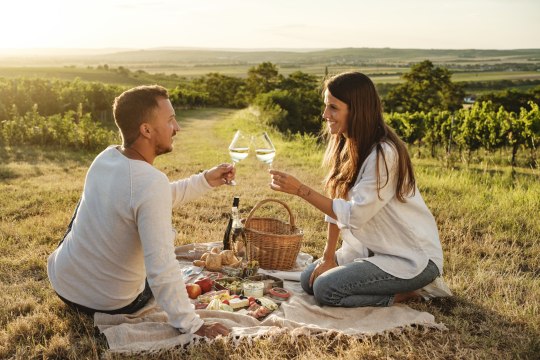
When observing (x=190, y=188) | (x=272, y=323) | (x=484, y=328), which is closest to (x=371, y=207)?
(x=272, y=323)

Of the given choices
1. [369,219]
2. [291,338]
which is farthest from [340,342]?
[369,219]

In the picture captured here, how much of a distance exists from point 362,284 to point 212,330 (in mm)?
1220

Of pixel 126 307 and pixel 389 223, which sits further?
pixel 389 223

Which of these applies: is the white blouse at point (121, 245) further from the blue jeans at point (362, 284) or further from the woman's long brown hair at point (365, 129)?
the woman's long brown hair at point (365, 129)

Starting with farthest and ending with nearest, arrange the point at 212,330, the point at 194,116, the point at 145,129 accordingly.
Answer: the point at 194,116
the point at 212,330
the point at 145,129

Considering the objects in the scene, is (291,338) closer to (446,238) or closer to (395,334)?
(395,334)

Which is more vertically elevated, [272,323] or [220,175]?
[220,175]

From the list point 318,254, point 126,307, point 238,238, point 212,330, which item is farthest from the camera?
point 318,254

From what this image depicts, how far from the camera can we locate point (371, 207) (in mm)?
3625

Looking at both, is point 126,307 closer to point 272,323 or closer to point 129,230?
point 129,230

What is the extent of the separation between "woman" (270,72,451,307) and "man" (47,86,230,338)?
0.94 m

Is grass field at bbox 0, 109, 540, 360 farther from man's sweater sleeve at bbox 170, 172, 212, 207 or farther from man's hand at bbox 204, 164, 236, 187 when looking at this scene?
man's hand at bbox 204, 164, 236, 187

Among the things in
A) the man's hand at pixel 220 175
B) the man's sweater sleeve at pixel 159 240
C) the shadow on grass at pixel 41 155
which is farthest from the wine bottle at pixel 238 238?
the shadow on grass at pixel 41 155

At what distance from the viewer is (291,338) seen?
3.37m
